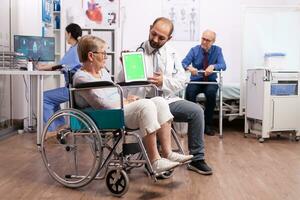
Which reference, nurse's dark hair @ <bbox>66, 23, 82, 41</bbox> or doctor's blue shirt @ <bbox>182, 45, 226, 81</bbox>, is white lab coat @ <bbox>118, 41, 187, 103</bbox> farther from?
doctor's blue shirt @ <bbox>182, 45, 226, 81</bbox>

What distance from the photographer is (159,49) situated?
260cm

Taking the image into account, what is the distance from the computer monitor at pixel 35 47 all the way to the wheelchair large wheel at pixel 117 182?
7.54 feet

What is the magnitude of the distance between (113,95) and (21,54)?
201cm

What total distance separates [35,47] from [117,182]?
7.88 ft

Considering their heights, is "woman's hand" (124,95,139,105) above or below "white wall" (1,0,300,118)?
below

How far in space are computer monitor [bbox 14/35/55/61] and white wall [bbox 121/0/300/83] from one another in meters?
1.37

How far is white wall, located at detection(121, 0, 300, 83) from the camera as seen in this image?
5.24m

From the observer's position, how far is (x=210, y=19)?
5.27m

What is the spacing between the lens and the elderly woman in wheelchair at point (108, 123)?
6.77 feet

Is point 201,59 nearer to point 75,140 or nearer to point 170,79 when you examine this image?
point 170,79

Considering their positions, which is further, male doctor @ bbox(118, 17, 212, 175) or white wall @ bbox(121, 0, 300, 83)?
white wall @ bbox(121, 0, 300, 83)

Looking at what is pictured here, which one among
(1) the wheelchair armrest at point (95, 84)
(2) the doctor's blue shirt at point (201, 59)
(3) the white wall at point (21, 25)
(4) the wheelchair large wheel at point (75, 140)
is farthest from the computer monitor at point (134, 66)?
(3) the white wall at point (21, 25)

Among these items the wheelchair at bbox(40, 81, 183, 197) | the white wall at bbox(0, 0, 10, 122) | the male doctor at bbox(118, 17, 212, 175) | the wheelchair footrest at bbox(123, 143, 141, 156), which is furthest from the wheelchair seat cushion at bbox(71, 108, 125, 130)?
the white wall at bbox(0, 0, 10, 122)

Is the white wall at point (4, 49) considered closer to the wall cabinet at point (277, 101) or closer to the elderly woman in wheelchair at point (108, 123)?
the elderly woman in wheelchair at point (108, 123)
